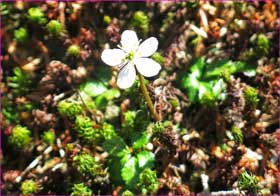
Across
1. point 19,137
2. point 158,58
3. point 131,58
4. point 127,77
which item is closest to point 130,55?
point 131,58

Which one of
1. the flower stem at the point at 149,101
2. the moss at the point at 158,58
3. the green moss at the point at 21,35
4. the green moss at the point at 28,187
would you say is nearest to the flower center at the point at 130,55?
the flower stem at the point at 149,101

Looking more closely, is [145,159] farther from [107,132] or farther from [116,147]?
→ [107,132]

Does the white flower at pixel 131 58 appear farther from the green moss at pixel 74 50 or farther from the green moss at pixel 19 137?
the green moss at pixel 19 137

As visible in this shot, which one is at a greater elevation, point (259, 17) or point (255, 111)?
point (259, 17)

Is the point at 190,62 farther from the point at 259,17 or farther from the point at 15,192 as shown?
the point at 15,192

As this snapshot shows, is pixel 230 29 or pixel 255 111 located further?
pixel 230 29

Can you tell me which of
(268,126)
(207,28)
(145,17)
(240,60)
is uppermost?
(145,17)

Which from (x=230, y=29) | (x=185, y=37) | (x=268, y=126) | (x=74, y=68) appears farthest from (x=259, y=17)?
(x=74, y=68)
